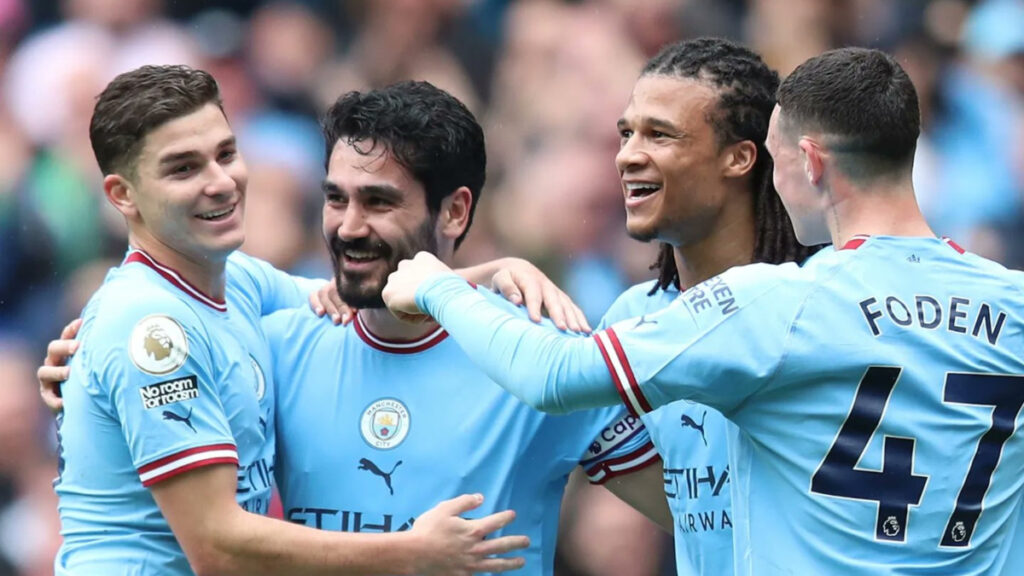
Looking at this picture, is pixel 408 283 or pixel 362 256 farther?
pixel 362 256

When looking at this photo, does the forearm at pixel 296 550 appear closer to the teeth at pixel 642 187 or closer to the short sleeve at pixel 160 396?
the short sleeve at pixel 160 396

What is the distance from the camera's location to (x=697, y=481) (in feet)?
12.8

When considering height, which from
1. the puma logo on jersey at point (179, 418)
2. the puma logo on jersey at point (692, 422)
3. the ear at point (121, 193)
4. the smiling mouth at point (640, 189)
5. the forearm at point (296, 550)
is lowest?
the forearm at point (296, 550)

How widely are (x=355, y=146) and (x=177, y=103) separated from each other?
20.7 inches

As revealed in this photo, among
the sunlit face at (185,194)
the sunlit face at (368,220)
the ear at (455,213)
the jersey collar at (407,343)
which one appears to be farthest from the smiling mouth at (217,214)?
the ear at (455,213)

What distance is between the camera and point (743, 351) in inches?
122

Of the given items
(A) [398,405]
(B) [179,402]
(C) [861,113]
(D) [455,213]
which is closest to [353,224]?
(D) [455,213]

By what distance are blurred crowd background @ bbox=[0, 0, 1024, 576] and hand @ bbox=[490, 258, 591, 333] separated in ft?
9.50

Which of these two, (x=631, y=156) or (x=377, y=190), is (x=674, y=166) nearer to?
(x=631, y=156)

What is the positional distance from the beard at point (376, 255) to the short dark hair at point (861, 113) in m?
1.26

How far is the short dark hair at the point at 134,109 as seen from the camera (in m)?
3.87

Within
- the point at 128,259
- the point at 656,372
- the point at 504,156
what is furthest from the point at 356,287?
the point at 504,156

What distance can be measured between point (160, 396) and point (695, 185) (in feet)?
5.19

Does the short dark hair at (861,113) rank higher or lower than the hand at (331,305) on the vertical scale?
higher
